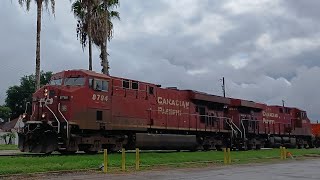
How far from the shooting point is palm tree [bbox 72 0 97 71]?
1291 inches

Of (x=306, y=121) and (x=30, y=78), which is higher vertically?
(x=30, y=78)

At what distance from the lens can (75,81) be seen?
69.4 ft

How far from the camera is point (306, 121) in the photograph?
4409 cm

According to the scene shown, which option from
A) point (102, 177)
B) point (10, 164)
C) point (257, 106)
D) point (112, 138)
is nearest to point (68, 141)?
point (112, 138)

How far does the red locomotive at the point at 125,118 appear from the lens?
782 inches

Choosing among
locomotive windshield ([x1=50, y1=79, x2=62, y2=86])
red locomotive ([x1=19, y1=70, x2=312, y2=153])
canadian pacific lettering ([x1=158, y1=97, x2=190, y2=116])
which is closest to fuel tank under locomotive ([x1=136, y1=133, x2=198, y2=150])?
red locomotive ([x1=19, y1=70, x2=312, y2=153])

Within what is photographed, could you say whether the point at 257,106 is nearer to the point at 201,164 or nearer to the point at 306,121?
the point at 306,121

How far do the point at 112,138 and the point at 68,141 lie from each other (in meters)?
3.11

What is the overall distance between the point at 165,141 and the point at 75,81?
274 inches

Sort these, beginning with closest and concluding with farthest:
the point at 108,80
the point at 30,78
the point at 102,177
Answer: the point at 102,177
the point at 108,80
the point at 30,78

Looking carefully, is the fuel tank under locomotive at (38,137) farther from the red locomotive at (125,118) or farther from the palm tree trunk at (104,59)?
the palm tree trunk at (104,59)

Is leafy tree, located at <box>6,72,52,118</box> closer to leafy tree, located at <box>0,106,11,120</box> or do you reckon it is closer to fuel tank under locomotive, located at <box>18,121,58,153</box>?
leafy tree, located at <box>0,106,11,120</box>

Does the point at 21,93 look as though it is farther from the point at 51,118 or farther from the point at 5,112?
the point at 51,118

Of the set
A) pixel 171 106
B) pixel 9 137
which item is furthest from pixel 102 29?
pixel 9 137
